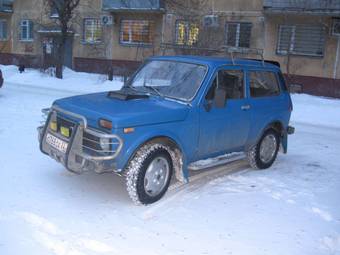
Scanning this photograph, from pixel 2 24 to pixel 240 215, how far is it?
104 feet

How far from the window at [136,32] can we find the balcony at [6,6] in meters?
10.3

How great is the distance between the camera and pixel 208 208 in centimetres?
533

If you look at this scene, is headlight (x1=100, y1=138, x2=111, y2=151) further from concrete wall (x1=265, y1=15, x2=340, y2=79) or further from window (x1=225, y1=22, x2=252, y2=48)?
window (x1=225, y1=22, x2=252, y2=48)

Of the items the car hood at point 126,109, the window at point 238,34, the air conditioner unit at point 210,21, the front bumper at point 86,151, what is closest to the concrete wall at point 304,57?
the window at point 238,34

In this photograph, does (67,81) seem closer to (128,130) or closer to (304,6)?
(304,6)

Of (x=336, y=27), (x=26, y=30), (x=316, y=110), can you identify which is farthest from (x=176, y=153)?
(x=26, y=30)

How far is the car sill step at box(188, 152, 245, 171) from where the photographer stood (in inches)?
239

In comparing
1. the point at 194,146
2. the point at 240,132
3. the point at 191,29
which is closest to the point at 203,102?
the point at 194,146

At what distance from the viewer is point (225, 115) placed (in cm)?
616

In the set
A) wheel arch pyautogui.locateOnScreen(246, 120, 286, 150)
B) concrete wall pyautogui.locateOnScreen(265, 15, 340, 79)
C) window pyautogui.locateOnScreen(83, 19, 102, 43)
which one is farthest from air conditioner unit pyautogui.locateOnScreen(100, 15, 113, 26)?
wheel arch pyautogui.locateOnScreen(246, 120, 286, 150)

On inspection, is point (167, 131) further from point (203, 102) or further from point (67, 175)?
point (67, 175)

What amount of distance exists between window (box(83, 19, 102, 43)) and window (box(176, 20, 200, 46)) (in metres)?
5.84

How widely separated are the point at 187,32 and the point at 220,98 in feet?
56.3

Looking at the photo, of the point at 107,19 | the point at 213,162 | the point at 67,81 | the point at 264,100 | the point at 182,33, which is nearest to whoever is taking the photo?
the point at 213,162
